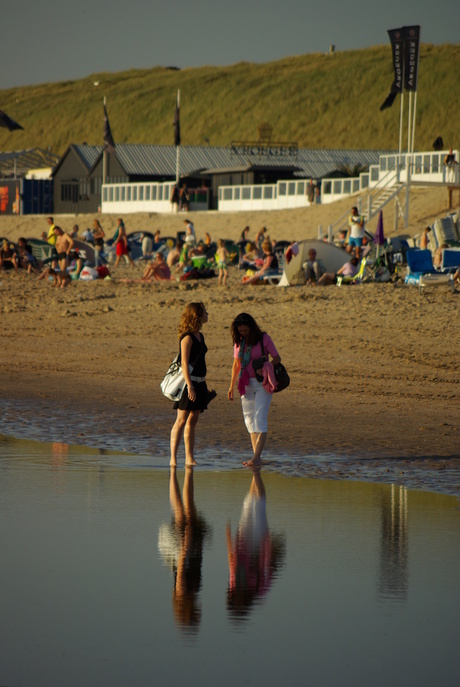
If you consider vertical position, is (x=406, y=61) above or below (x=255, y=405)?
above

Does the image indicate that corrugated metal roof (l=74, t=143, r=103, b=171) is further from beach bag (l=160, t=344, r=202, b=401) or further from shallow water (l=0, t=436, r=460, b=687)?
shallow water (l=0, t=436, r=460, b=687)

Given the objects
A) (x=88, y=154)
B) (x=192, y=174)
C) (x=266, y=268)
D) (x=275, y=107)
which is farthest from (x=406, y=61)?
(x=275, y=107)

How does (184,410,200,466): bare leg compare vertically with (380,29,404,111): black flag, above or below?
below

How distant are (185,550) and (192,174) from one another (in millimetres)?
54341

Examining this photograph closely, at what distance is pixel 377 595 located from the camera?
18.0ft

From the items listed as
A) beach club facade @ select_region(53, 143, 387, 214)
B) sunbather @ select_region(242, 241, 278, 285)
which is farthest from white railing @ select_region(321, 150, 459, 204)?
sunbather @ select_region(242, 241, 278, 285)

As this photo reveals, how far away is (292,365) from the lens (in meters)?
14.2

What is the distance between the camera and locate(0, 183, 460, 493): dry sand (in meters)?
9.67

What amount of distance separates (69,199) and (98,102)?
343 ft

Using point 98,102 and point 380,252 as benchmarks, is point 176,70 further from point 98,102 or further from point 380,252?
point 380,252

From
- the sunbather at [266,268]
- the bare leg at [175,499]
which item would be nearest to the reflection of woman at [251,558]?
the bare leg at [175,499]

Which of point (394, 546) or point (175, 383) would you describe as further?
point (175, 383)

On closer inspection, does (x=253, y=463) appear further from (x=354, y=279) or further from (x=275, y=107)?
(x=275, y=107)

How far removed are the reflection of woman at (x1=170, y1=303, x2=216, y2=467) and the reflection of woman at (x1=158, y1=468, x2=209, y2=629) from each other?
0.74m
